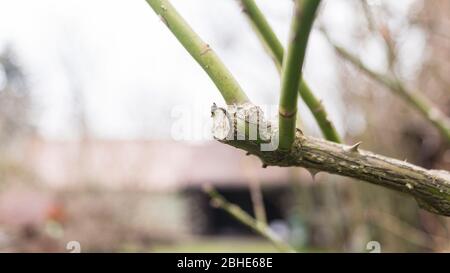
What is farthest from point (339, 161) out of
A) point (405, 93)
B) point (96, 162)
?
point (96, 162)

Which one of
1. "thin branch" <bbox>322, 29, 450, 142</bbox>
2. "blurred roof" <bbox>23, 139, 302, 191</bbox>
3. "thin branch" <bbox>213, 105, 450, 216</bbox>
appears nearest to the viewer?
"thin branch" <bbox>213, 105, 450, 216</bbox>

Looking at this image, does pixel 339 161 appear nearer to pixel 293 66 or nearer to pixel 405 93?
pixel 293 66

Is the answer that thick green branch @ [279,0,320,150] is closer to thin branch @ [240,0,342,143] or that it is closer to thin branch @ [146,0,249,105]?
thin branch @ [146,0,249,105]

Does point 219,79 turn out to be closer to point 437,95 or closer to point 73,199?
point 437,95

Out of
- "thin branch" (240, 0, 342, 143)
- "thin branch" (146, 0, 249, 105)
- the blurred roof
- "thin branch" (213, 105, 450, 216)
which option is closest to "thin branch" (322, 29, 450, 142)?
"thin branch" (240, 0, 342, 143)

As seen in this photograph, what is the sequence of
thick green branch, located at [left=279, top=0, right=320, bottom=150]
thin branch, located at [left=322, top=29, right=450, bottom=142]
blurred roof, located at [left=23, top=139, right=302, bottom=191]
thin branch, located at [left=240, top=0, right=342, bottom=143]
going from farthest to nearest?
blurred roof, located at [left=23, top=139, right=302, bottom=191], thin branch, located at [left=322, top=29, right=450, bottom=142], thin branch, located at [left=240, top=0, right=342, bottom=143], thick green branch, located at [left=279, top=0, right=320, bottom=150]

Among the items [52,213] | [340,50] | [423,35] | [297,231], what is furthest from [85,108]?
[340,50]
